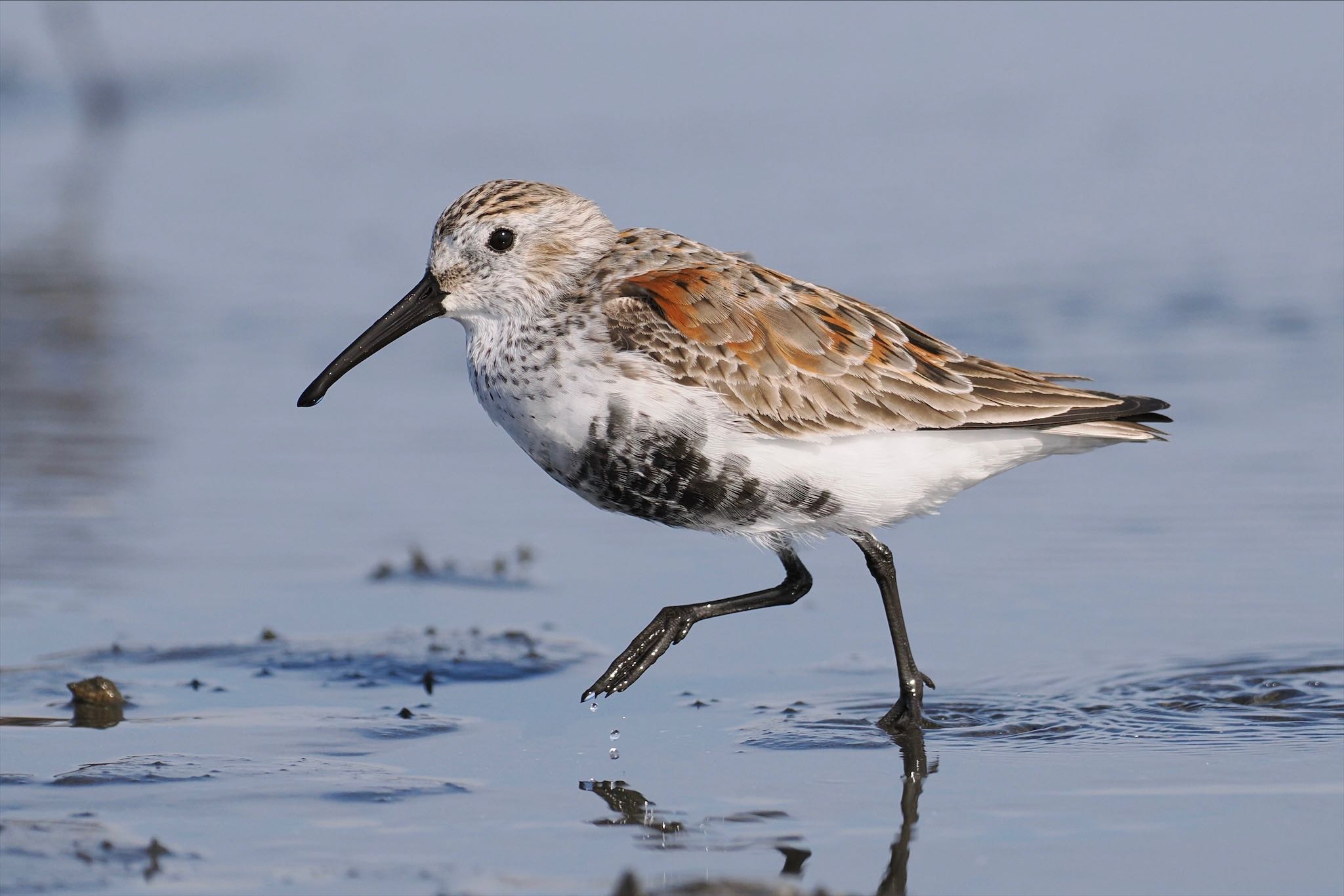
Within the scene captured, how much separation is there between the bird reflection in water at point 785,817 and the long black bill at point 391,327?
2.04m

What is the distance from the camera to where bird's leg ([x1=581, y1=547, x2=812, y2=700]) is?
6.57 metres

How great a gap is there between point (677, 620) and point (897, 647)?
2.59 ft

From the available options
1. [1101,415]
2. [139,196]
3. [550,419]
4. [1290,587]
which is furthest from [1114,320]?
[139,196]

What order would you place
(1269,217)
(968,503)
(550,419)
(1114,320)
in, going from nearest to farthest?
(550,419)
(968,503)
(1114,320)
(1269,217)

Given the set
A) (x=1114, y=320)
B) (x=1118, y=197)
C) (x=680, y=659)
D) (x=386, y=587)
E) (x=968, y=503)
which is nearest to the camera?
(x=680, y=659)

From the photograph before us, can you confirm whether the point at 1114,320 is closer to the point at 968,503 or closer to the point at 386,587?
the point at 968,503

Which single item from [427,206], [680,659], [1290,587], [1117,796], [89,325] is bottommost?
[1117,796]

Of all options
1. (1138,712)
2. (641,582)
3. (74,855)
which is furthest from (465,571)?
(74,855)

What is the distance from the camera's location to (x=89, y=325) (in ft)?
42.0

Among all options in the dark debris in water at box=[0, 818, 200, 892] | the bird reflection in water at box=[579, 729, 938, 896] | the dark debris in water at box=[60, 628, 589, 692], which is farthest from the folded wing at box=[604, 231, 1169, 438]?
the dark debris in water at box=[0, 818, 200, 892]

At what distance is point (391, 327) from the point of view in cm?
713

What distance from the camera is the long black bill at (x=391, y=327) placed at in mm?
6953

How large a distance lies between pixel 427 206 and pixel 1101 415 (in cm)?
974

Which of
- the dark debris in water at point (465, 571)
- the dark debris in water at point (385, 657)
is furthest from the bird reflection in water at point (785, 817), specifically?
the dark debris in water at point (465, 571)
